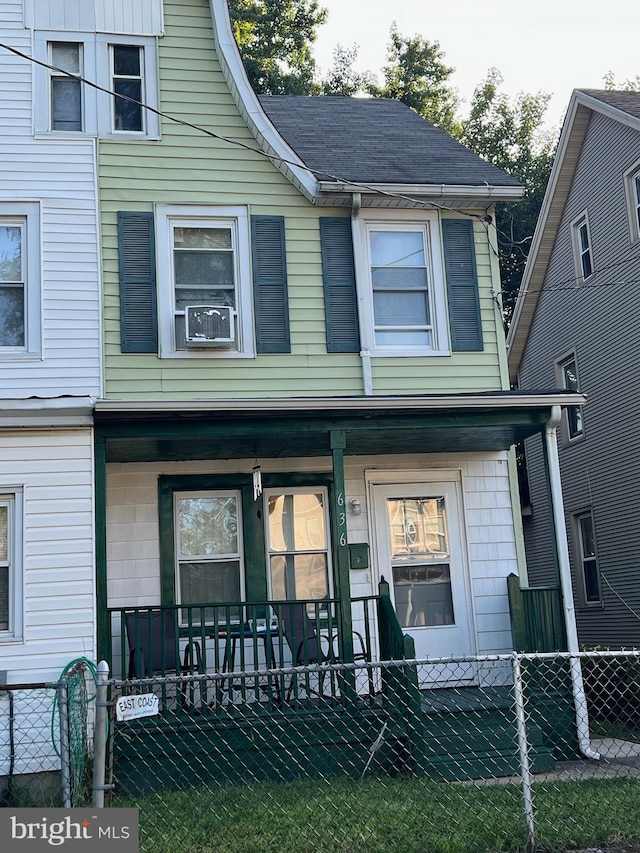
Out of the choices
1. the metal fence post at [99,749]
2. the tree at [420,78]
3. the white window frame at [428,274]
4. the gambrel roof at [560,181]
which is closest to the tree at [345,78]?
the tree at [420,78]

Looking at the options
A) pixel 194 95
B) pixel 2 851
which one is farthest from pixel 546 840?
pixel 194 95

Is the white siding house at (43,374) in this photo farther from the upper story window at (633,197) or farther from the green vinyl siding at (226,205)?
the upper story window at (633,197)

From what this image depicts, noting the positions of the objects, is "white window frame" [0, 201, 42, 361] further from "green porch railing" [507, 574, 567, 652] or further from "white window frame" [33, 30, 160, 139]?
"green porch railing" [507, 574, 567, 652]

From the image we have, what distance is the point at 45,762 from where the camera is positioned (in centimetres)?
809

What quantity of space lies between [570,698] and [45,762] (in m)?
4.76

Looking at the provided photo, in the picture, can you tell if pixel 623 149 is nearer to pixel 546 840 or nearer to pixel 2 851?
pixel 546 840

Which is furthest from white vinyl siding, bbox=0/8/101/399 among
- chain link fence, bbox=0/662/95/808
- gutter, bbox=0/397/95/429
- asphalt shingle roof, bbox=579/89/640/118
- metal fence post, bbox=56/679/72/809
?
asphalt shingle roof, bbox=579/89/640/118

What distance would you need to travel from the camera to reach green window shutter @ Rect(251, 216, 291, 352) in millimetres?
10352

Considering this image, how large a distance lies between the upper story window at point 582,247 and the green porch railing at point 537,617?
862 cm

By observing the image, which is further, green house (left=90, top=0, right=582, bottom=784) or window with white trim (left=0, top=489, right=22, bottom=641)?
green house (left=90, top=0, right=582, bottom=784)

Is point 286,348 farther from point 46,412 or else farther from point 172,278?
point 46,412

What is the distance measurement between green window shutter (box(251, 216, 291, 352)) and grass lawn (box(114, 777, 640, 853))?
4664 millimetres

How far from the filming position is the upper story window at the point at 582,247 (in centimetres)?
1686

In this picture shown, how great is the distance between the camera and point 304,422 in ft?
29.6
